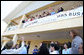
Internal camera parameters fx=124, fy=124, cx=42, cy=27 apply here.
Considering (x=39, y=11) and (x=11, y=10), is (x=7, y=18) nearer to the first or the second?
(x=11, y=10)

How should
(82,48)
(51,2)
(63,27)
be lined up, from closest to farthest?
(82,48)
(63,27)
(51,2)

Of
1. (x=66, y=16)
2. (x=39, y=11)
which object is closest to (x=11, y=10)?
(x=39, y=11)

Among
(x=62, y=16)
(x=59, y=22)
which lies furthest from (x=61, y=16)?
(x=59, y=22)

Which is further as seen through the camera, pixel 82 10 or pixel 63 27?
pixel 63 27

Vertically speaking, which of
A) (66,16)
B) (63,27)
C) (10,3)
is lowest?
(63,27)

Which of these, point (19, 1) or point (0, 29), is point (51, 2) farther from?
point (0, 29)

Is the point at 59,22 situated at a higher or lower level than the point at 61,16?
lower

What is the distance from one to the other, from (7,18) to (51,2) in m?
7.80

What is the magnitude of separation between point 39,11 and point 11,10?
17.1 ft

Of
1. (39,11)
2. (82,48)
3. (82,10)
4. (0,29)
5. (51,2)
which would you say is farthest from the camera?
(0,29)

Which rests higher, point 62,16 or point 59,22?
point 62,16

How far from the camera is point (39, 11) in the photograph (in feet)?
38.6

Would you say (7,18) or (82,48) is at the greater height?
(7,18)

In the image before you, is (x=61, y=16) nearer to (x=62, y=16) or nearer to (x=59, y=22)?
(x=62, y=16)
